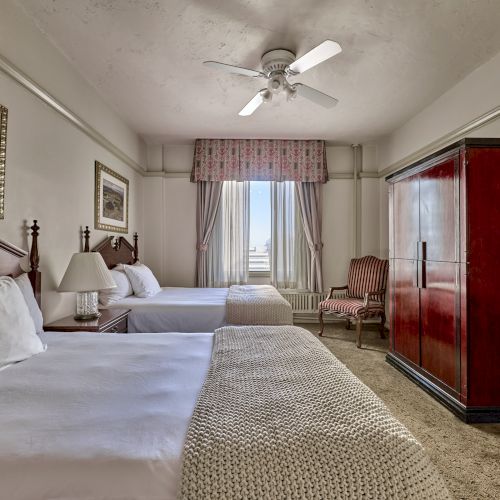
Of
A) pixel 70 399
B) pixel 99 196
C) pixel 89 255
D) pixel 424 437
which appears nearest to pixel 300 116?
pixel 99 196

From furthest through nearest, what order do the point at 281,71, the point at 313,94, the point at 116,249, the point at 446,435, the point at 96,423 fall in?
1. the point at 116,249
2. the point at 313,94
3. the point at 281,71
4. the point at 446,435
5. the point at 96,423

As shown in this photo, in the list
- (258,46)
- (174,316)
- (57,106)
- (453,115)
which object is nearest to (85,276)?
(174,316)

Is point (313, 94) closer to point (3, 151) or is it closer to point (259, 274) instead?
point (3, 151)

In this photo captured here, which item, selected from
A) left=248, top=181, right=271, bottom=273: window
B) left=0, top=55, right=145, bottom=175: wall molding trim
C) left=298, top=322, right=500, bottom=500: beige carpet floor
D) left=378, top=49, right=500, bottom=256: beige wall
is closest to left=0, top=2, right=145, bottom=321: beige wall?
left=0, top=55, right=145, bottom=175: wall molding trim

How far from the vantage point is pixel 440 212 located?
2637 millimetres

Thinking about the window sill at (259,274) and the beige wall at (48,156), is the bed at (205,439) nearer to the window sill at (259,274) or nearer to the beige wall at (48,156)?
the beige wall at (48,156)

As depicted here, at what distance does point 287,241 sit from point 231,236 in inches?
34.1

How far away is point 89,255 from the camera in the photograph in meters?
2.68

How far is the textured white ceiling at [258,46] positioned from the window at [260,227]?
57.3 inches

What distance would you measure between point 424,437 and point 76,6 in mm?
3566

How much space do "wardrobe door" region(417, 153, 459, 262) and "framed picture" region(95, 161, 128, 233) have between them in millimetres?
3056

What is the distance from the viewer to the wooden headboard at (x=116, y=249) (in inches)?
136

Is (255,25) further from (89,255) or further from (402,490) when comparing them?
(402,490)

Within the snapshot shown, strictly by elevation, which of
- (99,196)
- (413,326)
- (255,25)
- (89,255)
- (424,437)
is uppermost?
(255,25)
